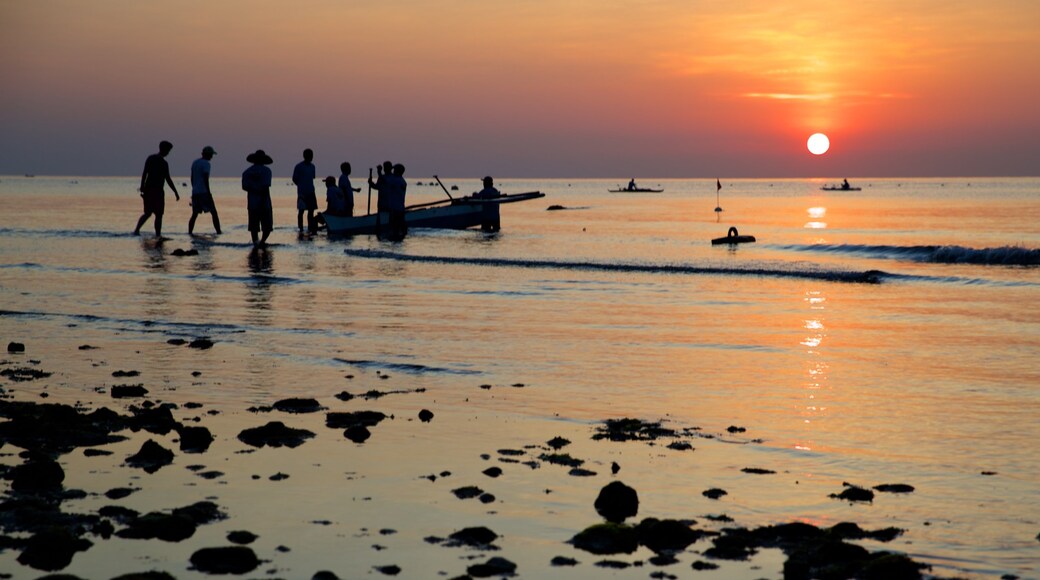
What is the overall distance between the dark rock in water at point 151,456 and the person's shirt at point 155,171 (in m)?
22.7

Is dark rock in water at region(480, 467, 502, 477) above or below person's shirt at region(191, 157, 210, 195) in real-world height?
below

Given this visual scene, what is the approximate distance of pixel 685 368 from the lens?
1155cm

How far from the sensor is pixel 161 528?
19.0 feet

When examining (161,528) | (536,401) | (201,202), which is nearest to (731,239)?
(201,202)

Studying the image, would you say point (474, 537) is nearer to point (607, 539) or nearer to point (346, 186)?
point (607, 539)

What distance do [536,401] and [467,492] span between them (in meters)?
3.02

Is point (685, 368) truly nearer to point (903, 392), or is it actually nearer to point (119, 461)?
point (903, 392)

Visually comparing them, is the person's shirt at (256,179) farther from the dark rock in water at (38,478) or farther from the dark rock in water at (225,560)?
the dark rock in water at (225,560)

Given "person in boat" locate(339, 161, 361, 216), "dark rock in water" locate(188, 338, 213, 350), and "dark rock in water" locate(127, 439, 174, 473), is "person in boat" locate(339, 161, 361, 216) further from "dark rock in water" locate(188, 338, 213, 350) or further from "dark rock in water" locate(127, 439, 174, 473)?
"dark rock in water" locate(127, 439, 174, 473)

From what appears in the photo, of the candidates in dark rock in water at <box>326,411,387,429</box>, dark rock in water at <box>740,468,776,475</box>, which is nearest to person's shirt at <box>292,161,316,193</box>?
dark rock in water at <box>326,411,387,429</box>

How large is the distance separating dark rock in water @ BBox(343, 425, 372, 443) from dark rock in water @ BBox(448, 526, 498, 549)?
90.8 inches

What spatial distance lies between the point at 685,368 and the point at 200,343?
556 centimetres

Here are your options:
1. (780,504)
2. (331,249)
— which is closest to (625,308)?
(780,504)

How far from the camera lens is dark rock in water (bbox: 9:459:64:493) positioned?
259 inches
